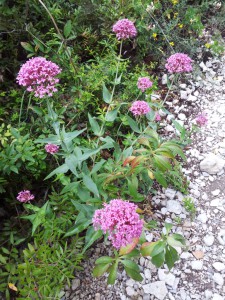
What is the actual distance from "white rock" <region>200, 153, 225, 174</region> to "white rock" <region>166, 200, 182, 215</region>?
39 centimetres

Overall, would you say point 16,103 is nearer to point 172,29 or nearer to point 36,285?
point 36,285

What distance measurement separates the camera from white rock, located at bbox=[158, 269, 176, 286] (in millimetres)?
2143

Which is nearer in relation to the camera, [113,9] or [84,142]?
[84,142]

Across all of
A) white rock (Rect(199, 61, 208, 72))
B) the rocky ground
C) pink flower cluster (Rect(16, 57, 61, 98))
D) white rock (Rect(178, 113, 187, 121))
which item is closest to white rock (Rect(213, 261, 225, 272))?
the rocky ground

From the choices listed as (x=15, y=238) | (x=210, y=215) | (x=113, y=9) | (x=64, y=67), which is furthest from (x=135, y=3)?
(x=15, y=238)

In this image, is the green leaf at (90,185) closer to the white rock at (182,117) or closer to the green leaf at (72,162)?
the green leaf at (72,162)

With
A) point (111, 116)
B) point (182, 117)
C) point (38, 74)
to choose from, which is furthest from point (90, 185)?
point (182, 117)

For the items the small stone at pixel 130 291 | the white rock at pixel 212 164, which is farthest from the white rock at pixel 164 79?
the small stone at pixel 130 291

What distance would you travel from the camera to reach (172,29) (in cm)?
347

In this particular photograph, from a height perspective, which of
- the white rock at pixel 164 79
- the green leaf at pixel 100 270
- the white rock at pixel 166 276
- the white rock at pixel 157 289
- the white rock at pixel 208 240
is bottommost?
the white rock at pixel 157 289

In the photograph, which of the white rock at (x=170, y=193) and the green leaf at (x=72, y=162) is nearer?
the green leaf at (x=72, y=162)

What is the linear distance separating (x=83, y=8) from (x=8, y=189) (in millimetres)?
1669

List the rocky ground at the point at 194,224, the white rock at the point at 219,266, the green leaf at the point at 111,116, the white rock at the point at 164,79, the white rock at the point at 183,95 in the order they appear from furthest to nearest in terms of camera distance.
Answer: the white rock at the point at 164,79 → the white rock at the point at 183,95 → the white rock at the point at 219,266 → the rocky ground at the point at 194,224 → the green leaf at the point at 111,116

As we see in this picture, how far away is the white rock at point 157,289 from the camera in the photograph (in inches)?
82.0
